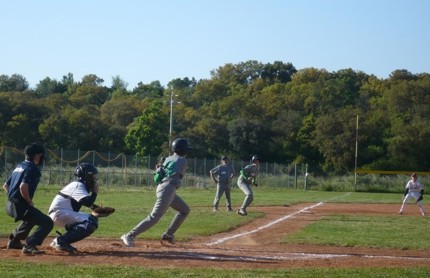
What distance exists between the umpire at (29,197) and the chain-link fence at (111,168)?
108 ft

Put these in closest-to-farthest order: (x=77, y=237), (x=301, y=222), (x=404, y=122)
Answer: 1. (x=77, y=237)
2. (x=301, y=222)
3. (x=404, y=122)

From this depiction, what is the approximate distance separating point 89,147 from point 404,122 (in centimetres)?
3293

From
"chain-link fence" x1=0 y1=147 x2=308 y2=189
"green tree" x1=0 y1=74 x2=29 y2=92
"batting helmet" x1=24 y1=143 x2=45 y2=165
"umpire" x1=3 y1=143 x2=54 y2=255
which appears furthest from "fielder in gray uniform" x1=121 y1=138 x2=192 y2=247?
"green tree" x1=0 y1=74 x2=29 y2=92

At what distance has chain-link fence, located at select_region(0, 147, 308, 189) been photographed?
46.9 m

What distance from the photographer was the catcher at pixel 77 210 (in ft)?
38.1

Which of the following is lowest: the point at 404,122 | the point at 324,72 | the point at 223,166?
the point at 223,166

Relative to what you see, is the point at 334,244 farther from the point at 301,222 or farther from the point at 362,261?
the point at 301,222

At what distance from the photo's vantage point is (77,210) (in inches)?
469

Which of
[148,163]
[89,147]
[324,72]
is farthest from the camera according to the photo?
[324,72]

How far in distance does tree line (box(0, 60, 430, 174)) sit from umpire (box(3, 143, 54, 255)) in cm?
5609

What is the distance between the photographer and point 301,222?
22562 millimetres

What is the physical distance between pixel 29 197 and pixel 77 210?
33.0 inches

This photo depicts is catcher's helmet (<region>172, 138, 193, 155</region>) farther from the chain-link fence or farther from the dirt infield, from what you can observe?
the chain-link fence

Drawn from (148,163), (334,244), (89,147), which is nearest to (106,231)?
(334,244)
